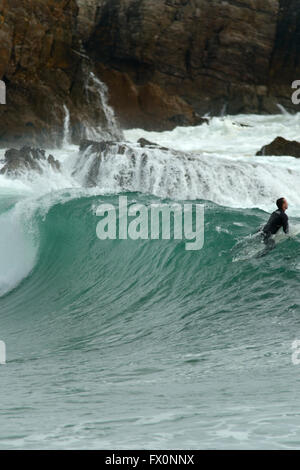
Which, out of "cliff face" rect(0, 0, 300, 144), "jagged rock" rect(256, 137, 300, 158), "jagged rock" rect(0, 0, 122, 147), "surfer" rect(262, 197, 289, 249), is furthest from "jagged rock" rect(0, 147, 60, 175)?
"cliff face" rect(0, 0, 300, 144)

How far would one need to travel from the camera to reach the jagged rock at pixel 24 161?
22.2 metres

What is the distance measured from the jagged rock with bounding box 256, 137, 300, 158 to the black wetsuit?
16.9 metres

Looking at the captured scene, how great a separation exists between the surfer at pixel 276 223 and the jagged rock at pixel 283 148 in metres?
16.9

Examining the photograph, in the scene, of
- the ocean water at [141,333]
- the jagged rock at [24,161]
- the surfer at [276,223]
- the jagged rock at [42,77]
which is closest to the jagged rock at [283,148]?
the jagged rock at [42,77]

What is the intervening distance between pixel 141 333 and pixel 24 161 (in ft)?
46.9

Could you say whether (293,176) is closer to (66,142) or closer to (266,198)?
(266,198)

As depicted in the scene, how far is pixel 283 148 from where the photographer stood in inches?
1108

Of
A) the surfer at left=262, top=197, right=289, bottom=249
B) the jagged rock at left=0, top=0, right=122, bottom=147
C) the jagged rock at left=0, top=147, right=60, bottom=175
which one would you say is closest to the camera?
the surfer at left=262, top=197, right=289, bottom=249

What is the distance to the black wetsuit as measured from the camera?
1095 cm

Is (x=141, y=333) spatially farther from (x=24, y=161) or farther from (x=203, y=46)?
(x=203, y=46)

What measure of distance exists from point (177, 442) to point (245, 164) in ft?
63.5

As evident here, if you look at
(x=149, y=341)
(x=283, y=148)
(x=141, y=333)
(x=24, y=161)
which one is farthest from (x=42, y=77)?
(x=149, y=341)

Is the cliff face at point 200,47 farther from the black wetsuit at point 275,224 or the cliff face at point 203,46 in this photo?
the black wetsuit at point 275,224

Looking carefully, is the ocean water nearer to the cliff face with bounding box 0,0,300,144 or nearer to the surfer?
the surfer
